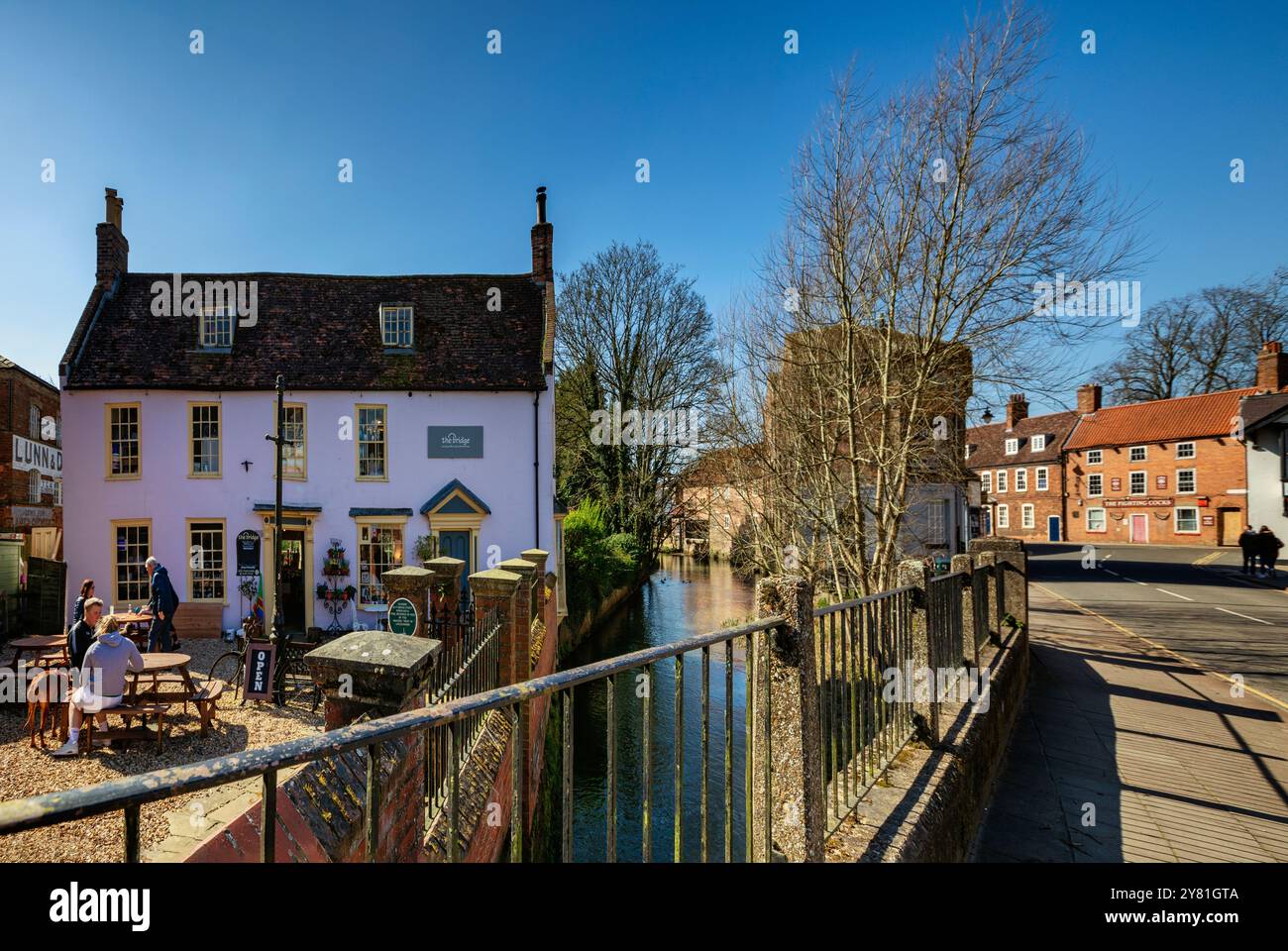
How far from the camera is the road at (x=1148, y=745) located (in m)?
4.93

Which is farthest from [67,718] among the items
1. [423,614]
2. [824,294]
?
[824,294]

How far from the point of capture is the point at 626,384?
27.5 metres

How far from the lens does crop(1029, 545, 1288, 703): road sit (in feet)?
37.3

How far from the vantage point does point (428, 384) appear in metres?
A: 16.4

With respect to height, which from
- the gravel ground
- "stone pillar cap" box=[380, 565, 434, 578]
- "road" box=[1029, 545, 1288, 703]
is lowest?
"road" box=[1029, 545, 1288, 703]

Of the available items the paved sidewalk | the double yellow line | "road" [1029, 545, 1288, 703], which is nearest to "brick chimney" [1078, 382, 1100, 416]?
"road" [1029, 545, 1288, 703]

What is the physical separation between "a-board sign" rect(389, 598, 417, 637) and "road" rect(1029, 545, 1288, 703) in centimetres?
1226

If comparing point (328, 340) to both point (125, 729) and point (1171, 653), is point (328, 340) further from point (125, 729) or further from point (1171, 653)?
point (1171, 653)

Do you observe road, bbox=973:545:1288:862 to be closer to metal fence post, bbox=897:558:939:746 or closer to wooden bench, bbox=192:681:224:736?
metal fence post, bbox=897:558:939:746

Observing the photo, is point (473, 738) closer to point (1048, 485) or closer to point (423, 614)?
point (423, 614)

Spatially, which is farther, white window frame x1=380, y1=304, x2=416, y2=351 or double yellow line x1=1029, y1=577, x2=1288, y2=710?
white window frame x1=380, y1=304, x2=416, y2=351

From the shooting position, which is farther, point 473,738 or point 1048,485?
point 1048,485
